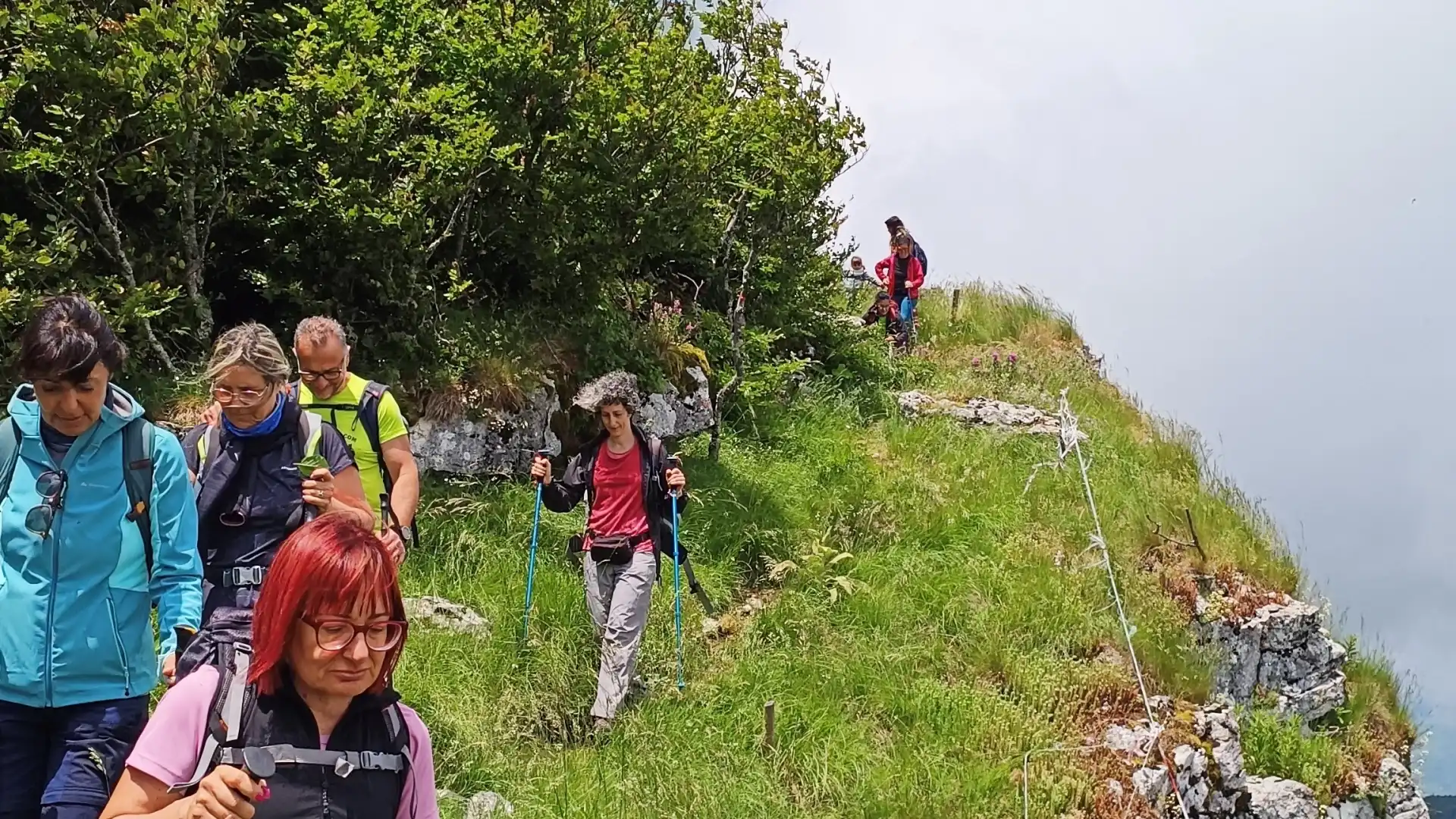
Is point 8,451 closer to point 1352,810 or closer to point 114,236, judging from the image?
point 114,236

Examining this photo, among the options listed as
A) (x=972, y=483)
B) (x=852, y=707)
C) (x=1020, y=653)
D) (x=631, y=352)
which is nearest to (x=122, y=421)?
(x=852, y=707)

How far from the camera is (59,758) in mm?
2805

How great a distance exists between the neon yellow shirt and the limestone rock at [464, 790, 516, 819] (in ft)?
4.77

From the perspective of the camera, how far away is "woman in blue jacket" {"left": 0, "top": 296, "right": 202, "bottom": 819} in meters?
2.74

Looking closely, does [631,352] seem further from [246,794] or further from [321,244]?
[246,794]

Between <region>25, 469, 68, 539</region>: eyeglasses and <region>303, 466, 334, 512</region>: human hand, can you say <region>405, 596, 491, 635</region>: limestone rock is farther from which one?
<region>25, 469, 68, 539</region>: eyeglasses

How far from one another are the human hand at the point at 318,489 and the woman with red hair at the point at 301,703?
1358 millimetres

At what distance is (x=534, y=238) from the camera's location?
8617 mm

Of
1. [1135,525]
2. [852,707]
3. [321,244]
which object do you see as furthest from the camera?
[1135,525]

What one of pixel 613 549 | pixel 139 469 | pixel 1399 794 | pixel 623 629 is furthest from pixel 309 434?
pixel 1399 794

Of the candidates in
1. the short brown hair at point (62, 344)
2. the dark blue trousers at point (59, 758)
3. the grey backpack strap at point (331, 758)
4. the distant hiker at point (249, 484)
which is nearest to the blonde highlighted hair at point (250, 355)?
the distant hiker at point (249, 484)

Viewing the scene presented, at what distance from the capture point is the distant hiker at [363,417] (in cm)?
445

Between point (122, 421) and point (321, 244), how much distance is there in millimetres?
5152

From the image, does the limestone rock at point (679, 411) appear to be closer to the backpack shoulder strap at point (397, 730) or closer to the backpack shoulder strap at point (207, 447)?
the backpack shoulder strap at point (207, 447)
